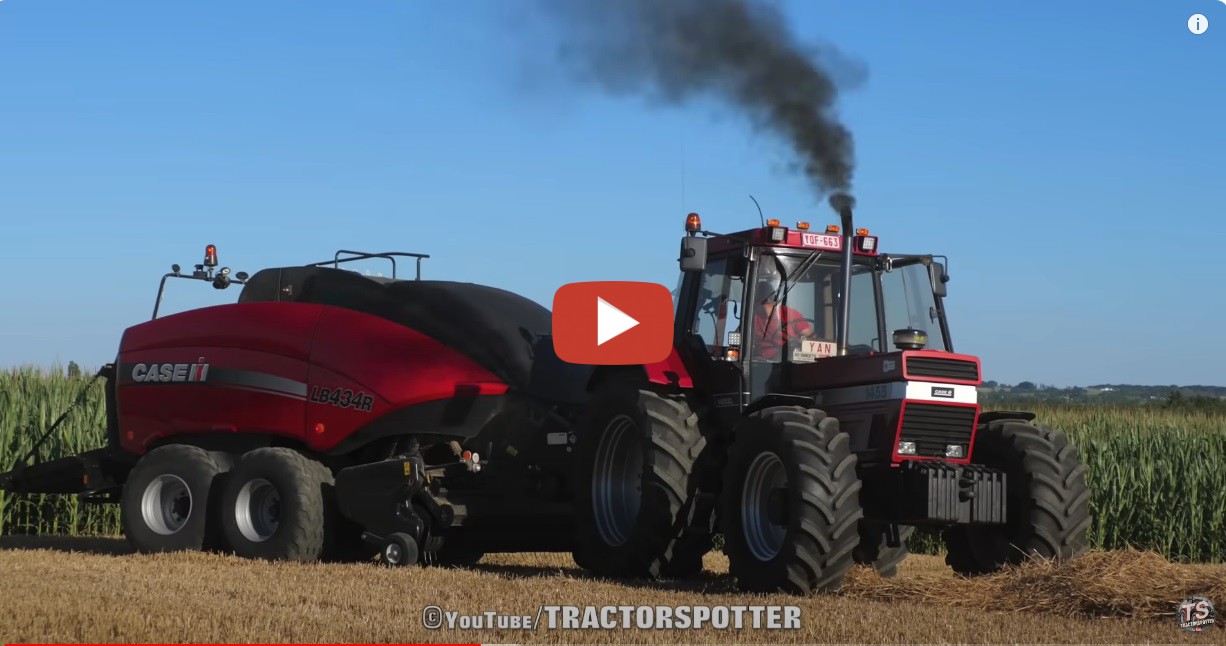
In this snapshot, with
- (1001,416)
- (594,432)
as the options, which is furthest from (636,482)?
(1001,416)

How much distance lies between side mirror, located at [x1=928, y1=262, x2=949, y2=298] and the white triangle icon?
2.44m

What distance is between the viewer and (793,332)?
11.5 metres

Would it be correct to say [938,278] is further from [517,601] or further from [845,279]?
[517,601]

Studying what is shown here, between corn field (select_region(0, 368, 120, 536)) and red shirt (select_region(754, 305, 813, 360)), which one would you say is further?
corn field (select_region(0, 368, 120, 536))

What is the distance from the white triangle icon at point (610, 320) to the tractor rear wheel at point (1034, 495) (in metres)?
2.97

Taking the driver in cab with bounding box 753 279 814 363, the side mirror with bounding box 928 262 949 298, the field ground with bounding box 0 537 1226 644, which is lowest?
the field ground with bounding box 0 537 1226 644

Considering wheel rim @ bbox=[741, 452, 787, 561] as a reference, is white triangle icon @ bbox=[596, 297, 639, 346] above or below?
above

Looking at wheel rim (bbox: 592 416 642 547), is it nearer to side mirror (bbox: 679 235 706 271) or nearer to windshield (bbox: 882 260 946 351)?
side mirror (bbox: 679 235 706 271)

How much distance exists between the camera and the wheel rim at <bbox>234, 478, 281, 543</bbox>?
13172 mm

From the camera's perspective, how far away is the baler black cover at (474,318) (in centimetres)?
1352

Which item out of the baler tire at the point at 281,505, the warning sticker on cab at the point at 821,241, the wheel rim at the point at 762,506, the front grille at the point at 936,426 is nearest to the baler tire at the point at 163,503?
the baler tire at the point at 281,505

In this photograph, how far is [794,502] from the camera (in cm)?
1005

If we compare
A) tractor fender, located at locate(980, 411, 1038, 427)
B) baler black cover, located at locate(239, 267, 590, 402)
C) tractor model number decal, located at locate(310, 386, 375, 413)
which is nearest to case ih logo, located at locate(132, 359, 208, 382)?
baler black cover, located at locate(239, 267, 590, 402)

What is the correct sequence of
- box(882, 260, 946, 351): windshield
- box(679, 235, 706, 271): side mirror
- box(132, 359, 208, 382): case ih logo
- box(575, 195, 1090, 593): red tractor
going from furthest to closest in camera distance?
box(132, 359, 208, 382): case ih logo, box(882, 260, 946, 351): windshield, box(679, 235, 706, 271): side mirror, box(575, 195, 1090, 593): red tractor
